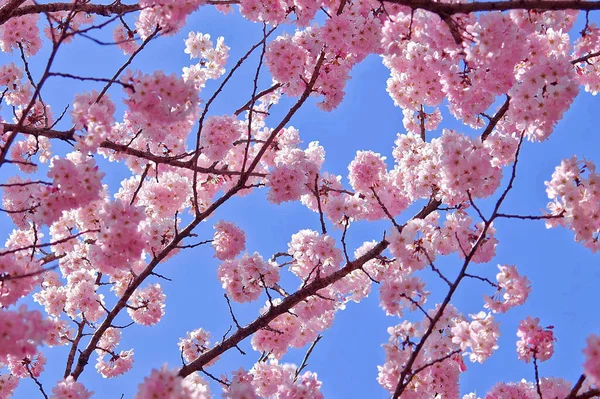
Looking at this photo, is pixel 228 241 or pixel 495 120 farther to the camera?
pixel 228 241

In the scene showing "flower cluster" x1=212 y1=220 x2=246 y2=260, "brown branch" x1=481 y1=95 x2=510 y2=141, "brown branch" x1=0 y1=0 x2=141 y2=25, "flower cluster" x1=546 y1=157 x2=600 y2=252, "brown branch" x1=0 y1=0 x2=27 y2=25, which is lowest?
"flower cluster" x1=546 y1=157 x2=600 y2=252

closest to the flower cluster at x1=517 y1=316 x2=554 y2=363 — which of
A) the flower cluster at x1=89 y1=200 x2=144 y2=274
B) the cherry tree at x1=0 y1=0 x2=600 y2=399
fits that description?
the cherry tree at x1=0 y1=0 x2=600 y2=399

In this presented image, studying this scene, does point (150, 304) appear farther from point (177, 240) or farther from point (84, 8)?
point (84, 8)

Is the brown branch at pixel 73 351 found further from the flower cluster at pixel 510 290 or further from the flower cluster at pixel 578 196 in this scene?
the flower cluster at pixel 578 196

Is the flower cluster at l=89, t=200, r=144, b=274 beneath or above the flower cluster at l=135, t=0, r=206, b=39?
beneath

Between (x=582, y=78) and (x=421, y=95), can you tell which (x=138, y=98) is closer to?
(x=421, y=95)

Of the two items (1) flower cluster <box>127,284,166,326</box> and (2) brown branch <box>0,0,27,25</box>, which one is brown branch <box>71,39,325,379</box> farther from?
(2) brown branch <box>0,0,27,25</box>

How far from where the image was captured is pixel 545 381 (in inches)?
221

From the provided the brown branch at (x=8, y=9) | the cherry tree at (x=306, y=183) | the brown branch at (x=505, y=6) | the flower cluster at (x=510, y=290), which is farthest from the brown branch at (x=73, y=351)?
the brown branch at (x=505, y=6)

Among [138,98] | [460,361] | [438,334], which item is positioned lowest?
[460,361]

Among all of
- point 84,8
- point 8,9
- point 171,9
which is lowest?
point 171,9

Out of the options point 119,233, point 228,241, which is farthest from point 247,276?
point 119,233

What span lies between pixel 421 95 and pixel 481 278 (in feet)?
9.20

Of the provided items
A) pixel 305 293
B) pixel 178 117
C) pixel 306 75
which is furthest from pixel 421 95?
pixel 178 117
